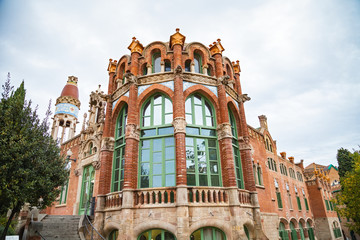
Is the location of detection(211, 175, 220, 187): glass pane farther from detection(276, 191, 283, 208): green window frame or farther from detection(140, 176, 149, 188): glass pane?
detection(276, 191, 283, 208): green window frame

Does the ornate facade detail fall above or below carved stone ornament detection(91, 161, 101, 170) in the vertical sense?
above

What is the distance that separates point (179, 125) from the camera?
37.8ft

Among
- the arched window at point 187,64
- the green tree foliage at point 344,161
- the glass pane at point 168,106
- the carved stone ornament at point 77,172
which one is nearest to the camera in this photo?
the glass pane at point 168,106

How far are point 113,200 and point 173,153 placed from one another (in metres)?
3.78

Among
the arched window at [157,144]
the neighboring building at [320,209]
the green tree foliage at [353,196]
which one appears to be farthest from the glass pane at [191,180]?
the neighboring building at [320,209]

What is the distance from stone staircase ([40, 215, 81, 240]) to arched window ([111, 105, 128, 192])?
9.51 feet

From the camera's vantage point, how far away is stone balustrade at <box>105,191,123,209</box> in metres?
11.4

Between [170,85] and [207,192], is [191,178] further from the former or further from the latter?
[170,85]

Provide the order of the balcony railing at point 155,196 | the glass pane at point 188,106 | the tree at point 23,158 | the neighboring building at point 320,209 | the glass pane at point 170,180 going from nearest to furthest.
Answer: the tree at point 23,158 < the balcony railing at point 155,196 < the glass pane at point 170,180 < the glass pane at point 188,106 < the neighboring building at point 320,209

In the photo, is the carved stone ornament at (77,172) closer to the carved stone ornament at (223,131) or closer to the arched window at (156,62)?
the arched window at (156,62)

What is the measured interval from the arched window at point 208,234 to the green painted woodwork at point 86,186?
8.22 metres

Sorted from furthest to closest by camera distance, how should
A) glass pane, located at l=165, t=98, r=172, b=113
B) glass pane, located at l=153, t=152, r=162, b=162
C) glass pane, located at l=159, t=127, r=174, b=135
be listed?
glass pane, located at l=165, t=98, r=172, b=113
glass pane, located at l=159, t=127, r=174, b=135
glass pane, located at l=153, t=152, r=162, b=162

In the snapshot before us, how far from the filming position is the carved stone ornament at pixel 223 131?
40.3ft

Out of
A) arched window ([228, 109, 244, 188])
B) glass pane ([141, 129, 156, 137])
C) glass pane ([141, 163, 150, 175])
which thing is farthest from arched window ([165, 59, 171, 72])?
glass pane ([141, 163, 150, 175])
